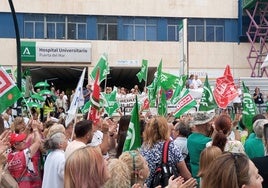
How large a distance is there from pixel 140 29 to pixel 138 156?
36.3 meters

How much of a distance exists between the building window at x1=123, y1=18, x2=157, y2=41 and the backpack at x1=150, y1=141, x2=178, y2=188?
3456cm

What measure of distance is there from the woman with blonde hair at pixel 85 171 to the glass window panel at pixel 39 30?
117 ft

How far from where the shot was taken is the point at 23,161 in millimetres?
6699

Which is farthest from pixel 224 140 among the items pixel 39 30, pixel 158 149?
pixel 39 30

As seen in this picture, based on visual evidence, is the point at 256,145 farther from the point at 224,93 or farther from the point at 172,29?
the point at 172,29

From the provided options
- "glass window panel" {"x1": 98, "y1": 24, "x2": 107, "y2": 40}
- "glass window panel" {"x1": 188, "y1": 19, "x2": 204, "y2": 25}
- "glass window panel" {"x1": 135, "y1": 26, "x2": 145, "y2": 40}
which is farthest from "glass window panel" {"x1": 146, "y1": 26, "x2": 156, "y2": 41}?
"glass window panel" {"x1": 98, "y1": 24, "x2": 107, "y2": 40}

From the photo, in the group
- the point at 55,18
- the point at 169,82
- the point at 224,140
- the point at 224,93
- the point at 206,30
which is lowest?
the point at 224,140

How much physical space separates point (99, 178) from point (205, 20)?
3778cm

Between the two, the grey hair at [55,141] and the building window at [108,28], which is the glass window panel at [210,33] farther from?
the grey hair at [55,141]

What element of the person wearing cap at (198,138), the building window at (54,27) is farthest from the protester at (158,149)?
the building window at (54,27)

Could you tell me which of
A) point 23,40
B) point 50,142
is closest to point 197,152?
point 50,142

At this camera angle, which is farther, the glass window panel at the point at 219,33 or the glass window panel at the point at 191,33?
the glass window panel at the point at 219,33

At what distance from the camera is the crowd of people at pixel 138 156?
11.3ft

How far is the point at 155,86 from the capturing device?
56.7 feet
